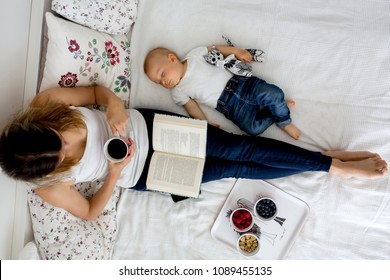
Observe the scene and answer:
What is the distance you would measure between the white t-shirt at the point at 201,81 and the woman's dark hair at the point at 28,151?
600 mm

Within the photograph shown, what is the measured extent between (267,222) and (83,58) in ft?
3.08

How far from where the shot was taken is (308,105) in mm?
1485

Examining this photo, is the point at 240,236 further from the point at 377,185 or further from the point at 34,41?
the point at 34,41

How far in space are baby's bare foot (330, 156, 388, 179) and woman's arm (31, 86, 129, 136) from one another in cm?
79

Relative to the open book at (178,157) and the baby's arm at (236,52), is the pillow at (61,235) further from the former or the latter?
the baby's arm at (236,52)

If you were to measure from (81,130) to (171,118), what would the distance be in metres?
0.33

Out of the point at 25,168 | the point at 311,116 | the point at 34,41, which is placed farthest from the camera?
the point at 311,116

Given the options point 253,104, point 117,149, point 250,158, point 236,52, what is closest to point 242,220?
point 250,158

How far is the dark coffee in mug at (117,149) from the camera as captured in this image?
1178 millimetres

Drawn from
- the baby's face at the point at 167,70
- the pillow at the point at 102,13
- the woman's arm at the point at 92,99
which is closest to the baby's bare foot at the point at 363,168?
the baby's face at the point at 167,70

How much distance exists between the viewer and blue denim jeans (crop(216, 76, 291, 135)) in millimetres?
1417

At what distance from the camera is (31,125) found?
103 centimetres

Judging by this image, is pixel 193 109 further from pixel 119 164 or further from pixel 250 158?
pixel 119 164
